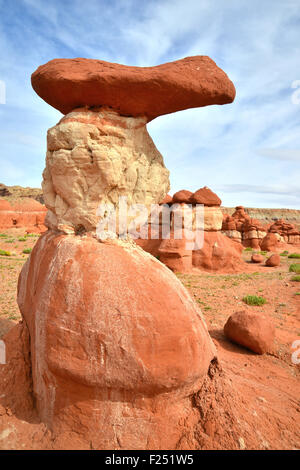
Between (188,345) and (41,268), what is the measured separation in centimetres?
155

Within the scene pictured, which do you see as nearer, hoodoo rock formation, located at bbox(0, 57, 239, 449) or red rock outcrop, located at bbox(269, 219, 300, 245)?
hoodoo rock formation, located at bbox(0, 57, 239, 449)

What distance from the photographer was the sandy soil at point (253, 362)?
2.15m

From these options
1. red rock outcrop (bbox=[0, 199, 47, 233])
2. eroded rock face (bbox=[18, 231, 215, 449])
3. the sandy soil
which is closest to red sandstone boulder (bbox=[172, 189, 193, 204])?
the sandy soil

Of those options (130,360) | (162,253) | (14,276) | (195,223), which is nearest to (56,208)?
(130,360)

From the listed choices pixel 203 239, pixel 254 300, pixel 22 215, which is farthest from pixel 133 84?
pixel 22 215

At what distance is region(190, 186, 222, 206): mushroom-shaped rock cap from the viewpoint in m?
11.9

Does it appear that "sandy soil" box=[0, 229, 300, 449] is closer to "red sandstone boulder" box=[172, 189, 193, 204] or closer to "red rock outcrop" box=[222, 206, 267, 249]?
"red sandstone boulder" box=[172, 189, 193, 204]

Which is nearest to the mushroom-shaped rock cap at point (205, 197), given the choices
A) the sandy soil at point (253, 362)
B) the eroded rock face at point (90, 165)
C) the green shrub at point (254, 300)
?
the sandy soil at point (253, 362)

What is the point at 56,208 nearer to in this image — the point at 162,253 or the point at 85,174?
the point at 85,174

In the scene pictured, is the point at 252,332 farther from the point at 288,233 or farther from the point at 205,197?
the point at 288,233

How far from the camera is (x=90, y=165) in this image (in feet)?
7.84

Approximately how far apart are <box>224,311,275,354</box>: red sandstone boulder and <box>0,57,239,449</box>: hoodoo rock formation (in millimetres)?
2120

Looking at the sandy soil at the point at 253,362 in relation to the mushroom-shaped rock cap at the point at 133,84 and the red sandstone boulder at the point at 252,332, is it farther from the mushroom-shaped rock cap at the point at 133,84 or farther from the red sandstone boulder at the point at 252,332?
the mushroom-shaped rock cap at the point at 133,84

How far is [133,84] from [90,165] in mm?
839
